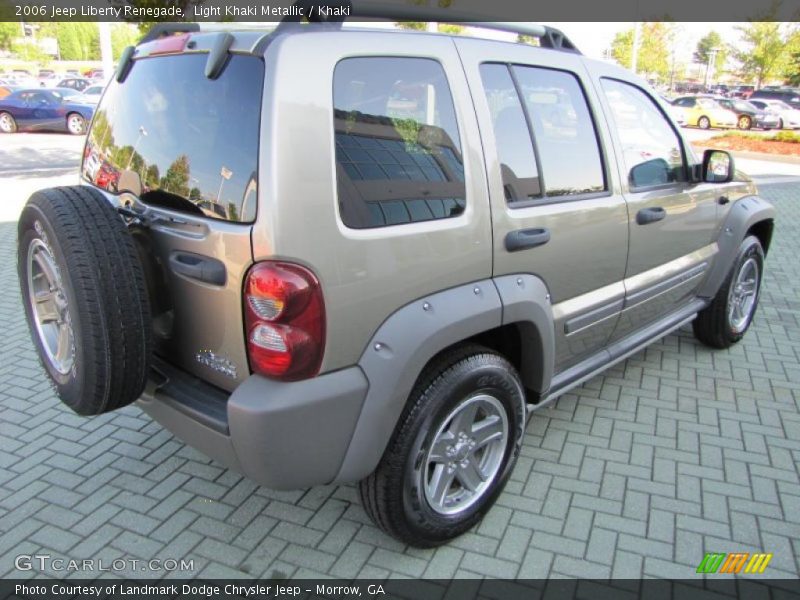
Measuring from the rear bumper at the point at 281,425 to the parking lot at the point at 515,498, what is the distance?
602 mm

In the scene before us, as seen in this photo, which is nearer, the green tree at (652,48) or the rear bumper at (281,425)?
the rear bumper at (281,425)

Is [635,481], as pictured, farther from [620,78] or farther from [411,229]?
[620,78]

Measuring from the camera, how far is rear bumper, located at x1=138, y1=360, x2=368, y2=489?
194cm

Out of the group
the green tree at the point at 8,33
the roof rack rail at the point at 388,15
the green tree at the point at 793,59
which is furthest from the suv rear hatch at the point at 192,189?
the green tree at the point at 8,33

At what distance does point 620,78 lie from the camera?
324 centimetres

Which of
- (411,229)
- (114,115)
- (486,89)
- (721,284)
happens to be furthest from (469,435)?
(721,284)

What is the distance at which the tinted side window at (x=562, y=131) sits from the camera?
2729 mm

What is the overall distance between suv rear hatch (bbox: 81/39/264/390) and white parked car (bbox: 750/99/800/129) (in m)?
28.1

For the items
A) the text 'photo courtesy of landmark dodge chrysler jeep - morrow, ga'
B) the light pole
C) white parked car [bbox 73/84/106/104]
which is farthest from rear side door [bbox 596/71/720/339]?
white parked car [bbox 73/84/106/104]

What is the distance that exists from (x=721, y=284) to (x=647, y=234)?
121 cm

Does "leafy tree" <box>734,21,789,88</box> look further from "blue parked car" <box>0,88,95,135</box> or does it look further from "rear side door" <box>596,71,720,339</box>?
"rear side door" <box>596,71,720,339</box>

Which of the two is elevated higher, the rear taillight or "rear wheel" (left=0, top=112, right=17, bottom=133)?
the rear taillight
